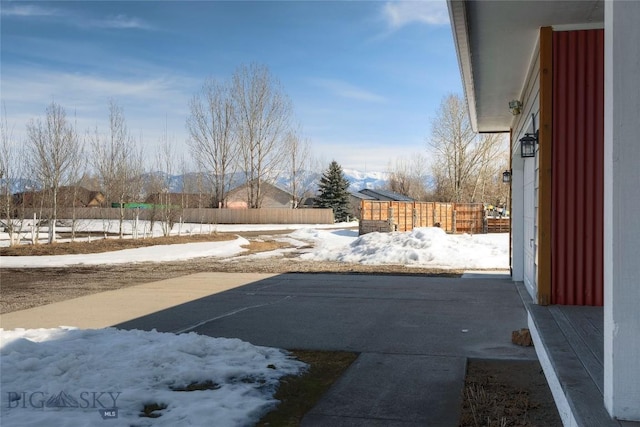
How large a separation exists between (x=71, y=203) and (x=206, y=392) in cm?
2525

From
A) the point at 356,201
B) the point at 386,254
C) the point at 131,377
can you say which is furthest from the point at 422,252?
the point at 356,201

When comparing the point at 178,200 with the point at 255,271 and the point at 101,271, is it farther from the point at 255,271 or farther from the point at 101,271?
the point at 255,271

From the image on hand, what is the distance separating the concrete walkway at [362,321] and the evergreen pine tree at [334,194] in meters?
46.5

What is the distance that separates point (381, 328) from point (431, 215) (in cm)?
2816

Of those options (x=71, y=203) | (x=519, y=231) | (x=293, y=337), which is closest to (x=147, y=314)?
(x=293, y=337)

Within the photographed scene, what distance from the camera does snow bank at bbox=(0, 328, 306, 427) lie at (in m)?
4.00

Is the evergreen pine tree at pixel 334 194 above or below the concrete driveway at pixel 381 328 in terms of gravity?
above

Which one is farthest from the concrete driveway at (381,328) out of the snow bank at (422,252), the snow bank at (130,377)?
the snow bank at (422,252)

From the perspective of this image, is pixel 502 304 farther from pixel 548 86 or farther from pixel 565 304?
pixel 548 86

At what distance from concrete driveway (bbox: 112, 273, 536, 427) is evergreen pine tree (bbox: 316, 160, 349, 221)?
154ft

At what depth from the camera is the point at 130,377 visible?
4.74 m

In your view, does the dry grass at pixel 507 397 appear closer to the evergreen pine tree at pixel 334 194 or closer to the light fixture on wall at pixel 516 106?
the light fixture on wall at pixel 516 106

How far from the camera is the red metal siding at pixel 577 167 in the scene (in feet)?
19.1

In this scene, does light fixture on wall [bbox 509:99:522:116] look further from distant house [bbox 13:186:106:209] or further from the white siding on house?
distant house [bbox 13:186:106:209]
